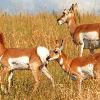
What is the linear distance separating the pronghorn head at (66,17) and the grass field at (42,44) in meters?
0.43

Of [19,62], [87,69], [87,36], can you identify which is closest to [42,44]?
[87,36]

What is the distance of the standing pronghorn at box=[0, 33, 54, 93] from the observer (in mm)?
7137

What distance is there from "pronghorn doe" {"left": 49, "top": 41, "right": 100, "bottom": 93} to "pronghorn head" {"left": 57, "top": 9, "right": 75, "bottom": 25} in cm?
261

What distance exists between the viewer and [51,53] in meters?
7.37

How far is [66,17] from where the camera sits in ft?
33.2

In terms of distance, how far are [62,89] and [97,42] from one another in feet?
10.3

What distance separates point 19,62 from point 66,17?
3119 millimetres

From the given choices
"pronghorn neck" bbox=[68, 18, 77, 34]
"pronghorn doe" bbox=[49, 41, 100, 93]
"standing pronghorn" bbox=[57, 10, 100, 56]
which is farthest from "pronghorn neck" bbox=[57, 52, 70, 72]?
"pronghorn neck" bbox=[68, 18, 77, 34]

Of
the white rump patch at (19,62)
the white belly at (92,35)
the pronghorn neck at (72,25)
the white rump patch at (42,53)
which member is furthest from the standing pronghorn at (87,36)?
the white rump patch at (19,62)

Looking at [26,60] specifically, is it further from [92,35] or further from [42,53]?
[92,35]

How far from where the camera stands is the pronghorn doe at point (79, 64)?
6869 millimetres

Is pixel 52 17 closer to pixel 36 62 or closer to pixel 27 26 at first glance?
pixel 27 26

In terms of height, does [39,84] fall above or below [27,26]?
below

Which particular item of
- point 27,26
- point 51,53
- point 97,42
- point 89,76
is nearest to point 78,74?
point 89,76
